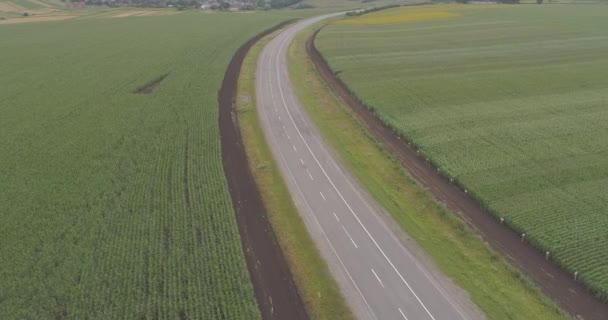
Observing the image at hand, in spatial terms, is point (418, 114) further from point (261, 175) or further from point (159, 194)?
point (159, 194)

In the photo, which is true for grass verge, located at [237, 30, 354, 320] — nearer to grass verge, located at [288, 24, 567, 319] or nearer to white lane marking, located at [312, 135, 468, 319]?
white lane marking, located at [312, 135, 468, 319]

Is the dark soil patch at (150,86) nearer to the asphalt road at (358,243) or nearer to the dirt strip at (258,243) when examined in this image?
the dirt strip at (258,243)

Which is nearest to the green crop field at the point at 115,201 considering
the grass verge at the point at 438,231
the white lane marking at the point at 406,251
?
the white lane marking at the point at 406,251

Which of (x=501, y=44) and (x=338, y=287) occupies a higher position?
(x=501, y=44)

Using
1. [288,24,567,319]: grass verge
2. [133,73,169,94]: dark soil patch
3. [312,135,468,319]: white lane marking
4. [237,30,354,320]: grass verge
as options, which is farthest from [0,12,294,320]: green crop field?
[288,24,567,319]: grass verge

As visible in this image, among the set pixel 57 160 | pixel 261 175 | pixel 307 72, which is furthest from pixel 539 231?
pixel 307 72

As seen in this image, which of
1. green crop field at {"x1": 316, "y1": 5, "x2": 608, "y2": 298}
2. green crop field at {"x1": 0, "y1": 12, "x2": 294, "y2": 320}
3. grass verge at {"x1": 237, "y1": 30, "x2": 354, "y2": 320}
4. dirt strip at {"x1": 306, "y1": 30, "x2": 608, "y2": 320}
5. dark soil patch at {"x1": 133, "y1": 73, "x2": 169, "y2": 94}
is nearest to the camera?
dirt strip at {"x1": 306, "y1": 30, "x2": 608, "y2": 320}
